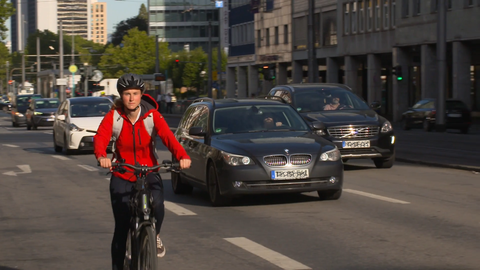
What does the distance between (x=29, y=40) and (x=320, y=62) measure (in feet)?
402

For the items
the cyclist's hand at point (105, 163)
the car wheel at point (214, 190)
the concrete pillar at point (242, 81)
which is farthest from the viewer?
the concrete pillar at point (242, 81)

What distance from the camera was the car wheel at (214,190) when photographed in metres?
11.6

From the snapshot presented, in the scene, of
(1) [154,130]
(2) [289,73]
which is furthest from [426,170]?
(2) [289,73]

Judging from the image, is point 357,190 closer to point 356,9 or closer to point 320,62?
point 356,9

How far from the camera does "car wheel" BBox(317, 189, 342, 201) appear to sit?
12.0 metres

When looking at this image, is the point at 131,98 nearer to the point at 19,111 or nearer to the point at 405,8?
the point at 19,111

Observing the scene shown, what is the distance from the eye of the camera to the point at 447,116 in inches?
1412

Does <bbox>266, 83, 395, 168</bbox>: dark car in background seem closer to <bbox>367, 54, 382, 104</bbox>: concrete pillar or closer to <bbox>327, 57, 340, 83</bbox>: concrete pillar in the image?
<bbox>367, 54, 382, 104</bbox>: concrete pillar

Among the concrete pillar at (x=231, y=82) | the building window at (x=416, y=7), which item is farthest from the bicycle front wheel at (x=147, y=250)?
the concrete pillar at (x=231, y=82)

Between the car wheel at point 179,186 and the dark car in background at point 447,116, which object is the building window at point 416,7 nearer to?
the dark car in background at point 447,116

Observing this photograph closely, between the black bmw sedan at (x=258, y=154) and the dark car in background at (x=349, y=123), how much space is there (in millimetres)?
3327

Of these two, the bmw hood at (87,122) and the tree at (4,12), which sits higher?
the tree at (4,12)

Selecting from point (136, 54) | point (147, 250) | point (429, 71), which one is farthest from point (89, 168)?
point (136, 54)

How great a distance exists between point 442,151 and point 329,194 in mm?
10604
